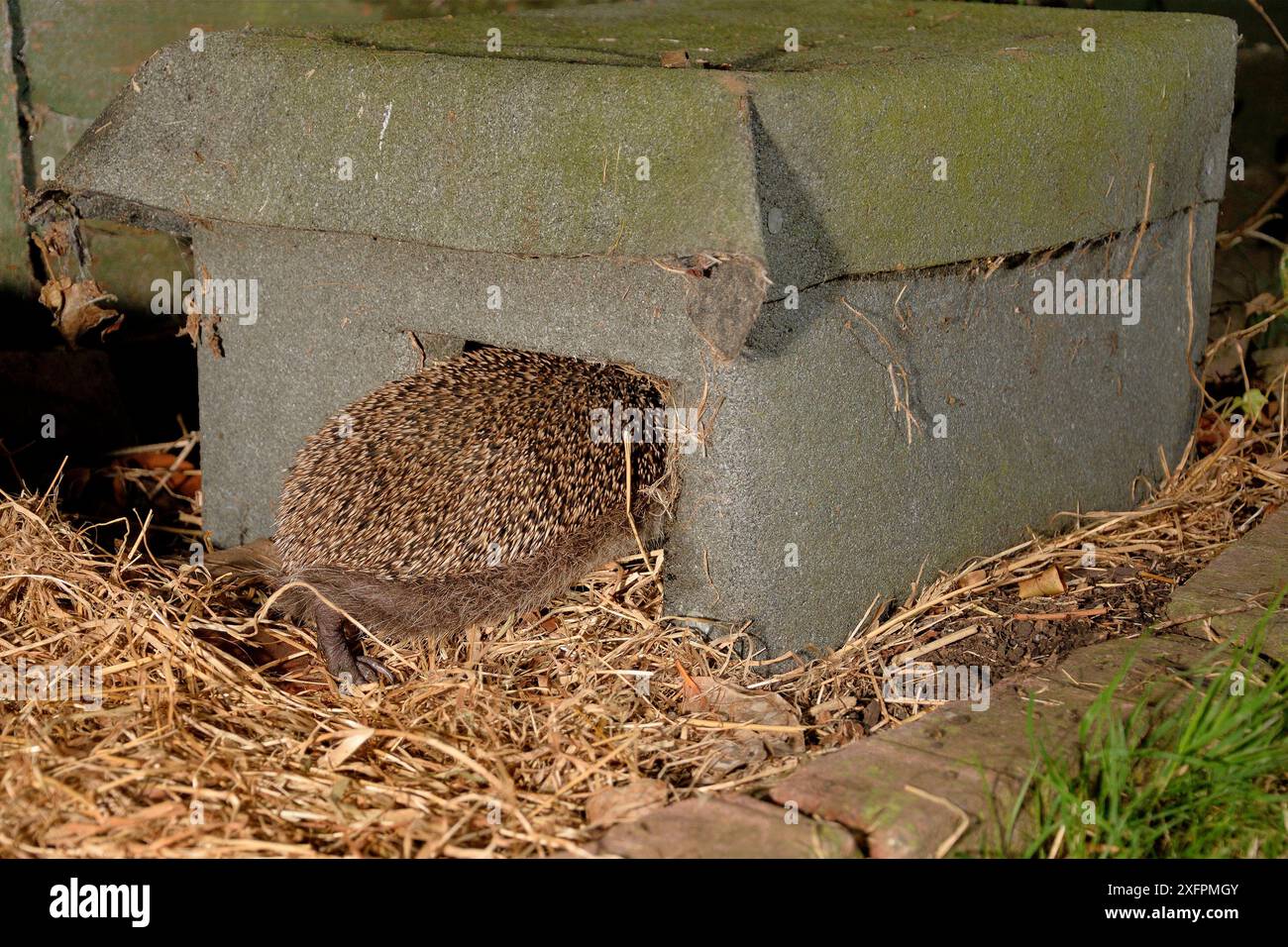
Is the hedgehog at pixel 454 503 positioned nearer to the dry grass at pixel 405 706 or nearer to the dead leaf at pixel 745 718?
the dry grass at pixel 405 706

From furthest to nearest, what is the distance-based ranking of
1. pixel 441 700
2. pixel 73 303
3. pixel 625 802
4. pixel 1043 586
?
pixel 73 303 → pixel 1043 586 → pixel 441 700 → pixel 625 802

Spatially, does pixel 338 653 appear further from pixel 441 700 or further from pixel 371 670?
pixel 441 700

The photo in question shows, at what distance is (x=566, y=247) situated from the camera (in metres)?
3.83

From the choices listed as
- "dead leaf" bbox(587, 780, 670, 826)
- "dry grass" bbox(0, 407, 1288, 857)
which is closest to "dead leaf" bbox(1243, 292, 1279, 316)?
"dry grass" bbox(0, 407, 1288, 857)

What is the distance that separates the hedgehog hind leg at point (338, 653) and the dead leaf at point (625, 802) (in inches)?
43.2

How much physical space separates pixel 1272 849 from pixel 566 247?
7.40ft

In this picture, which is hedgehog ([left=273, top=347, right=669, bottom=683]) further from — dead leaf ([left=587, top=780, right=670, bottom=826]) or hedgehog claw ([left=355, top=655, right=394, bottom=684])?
dead leaf ([left=587, top=780, right=670, bottom=826])

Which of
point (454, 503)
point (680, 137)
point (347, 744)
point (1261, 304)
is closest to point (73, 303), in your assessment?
point (454, 503)

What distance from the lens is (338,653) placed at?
4.25 m

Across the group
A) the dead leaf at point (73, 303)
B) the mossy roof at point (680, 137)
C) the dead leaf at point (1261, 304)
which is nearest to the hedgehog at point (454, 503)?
the mossy roof at point (680, 137)

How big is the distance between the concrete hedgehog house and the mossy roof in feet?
0.04

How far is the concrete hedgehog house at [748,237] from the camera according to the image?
12.2ft

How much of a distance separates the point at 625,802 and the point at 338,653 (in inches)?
50.8

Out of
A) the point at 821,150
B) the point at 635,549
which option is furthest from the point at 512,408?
the point at 821,150
